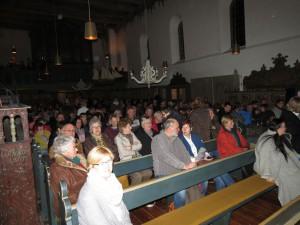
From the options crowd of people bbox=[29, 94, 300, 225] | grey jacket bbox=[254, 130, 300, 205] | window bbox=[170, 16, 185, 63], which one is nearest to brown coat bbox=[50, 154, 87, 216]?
crowd of people bbox=[29, 94, 300, 225]

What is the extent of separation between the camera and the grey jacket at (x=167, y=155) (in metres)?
3.82

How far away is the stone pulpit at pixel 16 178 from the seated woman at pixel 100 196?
162 centimetres

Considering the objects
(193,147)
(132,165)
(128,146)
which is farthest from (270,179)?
(128,146)

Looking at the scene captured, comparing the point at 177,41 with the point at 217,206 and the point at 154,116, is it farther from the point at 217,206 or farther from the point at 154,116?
the point at 217,206

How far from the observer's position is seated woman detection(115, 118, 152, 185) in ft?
15.4

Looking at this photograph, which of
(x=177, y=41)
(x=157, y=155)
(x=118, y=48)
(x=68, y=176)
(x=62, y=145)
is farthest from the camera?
(x=118, y=48)

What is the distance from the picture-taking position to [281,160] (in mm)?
3674

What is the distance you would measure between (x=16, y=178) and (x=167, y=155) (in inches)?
78.2

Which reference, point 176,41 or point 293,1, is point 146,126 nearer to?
point 293,1

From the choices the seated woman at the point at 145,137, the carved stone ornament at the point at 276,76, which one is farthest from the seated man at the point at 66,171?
the carved stone ornament at the point at 276,76

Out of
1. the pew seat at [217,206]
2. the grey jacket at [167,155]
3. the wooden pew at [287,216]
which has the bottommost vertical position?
the pew seat at [217,206]

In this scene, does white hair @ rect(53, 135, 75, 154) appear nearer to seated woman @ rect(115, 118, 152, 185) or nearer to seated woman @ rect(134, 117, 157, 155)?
seated woman @ rect(115, 118, 152, 185)

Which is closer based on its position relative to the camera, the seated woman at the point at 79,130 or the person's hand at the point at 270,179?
the person's hand at the point at 270,179

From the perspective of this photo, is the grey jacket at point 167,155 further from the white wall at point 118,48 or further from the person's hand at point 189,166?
the white wall at point 118,48
